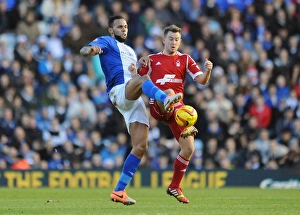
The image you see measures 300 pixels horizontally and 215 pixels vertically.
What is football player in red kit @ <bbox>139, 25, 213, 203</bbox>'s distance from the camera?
1187 cm

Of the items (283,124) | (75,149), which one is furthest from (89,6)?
(283,124)

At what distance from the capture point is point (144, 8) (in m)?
21.4

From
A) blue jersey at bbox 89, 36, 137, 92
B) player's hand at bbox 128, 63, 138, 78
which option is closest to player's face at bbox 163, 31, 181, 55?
blue jersey at bbox 89, 36, 137, 92

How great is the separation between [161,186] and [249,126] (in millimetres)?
2896

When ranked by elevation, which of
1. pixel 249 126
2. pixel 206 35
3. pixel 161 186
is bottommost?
pixel 161 186

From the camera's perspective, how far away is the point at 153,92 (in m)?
10.4

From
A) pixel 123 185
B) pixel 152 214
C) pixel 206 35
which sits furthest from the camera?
pixel 206 35

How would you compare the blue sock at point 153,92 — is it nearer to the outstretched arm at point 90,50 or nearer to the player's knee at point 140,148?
the outstretched arm at point 90,50

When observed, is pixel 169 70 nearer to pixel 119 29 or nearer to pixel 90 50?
pixel 119 29

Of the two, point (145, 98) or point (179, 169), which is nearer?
point (179, 169)

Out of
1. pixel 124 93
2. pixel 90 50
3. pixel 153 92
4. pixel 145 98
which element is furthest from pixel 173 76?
pixel 145 98

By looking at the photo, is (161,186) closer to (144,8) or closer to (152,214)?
(144,8)

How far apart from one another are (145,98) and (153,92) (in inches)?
337

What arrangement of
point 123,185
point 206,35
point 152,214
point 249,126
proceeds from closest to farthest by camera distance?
point 152,214, point 123,185, point 249,126, point 206,35
